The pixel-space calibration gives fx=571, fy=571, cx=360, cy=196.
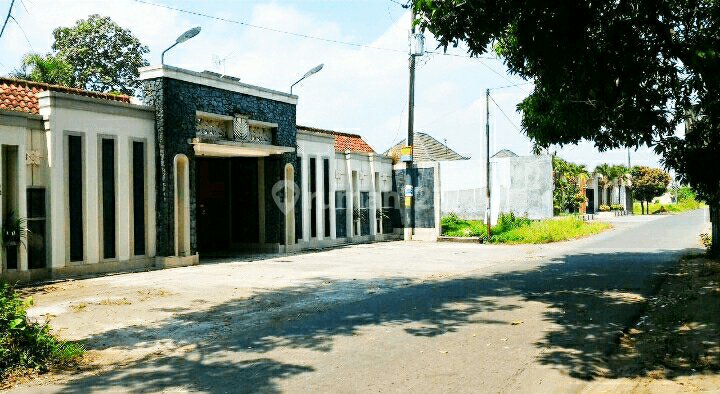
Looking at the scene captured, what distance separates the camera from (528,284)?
471 inches

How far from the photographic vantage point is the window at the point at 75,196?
1386cm

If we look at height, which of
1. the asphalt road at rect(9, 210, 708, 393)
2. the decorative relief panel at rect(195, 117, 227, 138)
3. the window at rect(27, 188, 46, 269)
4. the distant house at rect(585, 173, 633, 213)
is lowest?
the asphalt road at rect(9, 210, 708, 393)

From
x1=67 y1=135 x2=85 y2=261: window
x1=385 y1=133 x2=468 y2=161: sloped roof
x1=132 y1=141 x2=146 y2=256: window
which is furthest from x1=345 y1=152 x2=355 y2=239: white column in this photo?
x1=385 y1=133 x2=468 y2=161: sloped roof

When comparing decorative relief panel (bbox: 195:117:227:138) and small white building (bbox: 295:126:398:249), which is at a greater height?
decorative relief panel (bbox: 195:117:227:138)

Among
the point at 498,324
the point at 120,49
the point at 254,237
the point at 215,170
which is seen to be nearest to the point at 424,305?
the point at 498,324

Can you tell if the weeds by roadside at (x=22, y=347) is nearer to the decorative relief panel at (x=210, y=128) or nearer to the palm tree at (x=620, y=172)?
the decorative relief panel at (x=210, y=128)

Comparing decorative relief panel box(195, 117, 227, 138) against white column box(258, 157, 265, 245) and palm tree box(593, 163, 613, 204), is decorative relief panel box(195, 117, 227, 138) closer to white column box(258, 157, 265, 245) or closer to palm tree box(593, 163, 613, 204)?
white column box(258, 157, 265, 245)

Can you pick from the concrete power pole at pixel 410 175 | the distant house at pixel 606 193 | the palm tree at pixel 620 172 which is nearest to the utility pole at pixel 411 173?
the concrete power pole at pixel 410 175

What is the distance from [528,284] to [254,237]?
11.4 m

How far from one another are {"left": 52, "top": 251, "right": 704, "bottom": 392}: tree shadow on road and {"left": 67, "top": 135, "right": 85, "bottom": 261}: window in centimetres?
578

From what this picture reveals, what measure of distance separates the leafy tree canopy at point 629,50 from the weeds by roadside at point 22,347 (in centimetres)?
677

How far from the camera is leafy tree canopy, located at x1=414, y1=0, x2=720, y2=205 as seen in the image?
27.8 feet

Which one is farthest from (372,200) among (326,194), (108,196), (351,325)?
(351,325)

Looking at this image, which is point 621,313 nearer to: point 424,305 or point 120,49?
point 424,305
